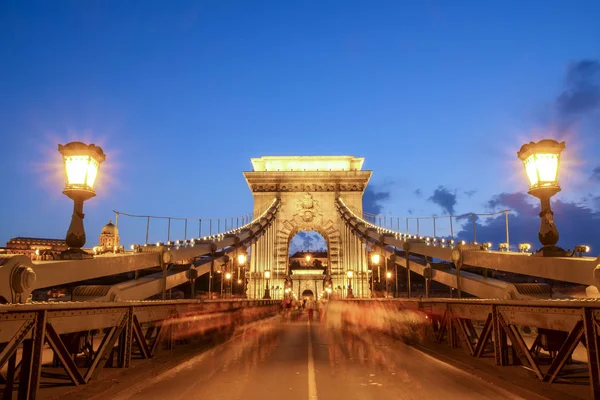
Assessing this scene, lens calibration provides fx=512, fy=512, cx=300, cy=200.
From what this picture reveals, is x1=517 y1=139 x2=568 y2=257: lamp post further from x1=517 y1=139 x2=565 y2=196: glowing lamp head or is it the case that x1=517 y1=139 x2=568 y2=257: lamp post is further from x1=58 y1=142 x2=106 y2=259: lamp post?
x1=58 y1=142 x2=106 y2=259: lamp post

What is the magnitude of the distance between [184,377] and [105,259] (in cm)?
286

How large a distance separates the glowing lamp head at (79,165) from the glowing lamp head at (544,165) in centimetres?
910

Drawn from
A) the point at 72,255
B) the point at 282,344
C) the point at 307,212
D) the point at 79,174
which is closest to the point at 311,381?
the point at 72,255

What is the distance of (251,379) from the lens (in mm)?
9633

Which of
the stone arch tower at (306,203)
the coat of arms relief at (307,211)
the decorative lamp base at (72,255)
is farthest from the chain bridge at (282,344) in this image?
the coat of arms relief at (307,211)

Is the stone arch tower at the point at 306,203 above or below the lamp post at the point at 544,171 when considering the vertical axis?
above

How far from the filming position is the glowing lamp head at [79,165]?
10.3 m

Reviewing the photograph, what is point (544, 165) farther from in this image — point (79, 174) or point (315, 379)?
point (79, 174)

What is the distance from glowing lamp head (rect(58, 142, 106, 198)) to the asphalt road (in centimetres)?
404

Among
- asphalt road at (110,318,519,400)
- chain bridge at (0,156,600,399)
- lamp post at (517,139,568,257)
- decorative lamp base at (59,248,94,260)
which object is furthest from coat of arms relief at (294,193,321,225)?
decorative lamp base at (59,248,94,260)

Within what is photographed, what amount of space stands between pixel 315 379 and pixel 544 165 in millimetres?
6389

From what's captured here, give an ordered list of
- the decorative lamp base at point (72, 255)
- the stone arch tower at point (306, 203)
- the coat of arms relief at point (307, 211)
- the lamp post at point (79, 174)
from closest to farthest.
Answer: the decorative lamp base at point (72, 255)
the lamp post at point (79, 174)
the stone arch tower at point (306, 203)
the coat of arms relief at point (307, 211)

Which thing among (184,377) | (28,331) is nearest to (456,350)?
(184,377)

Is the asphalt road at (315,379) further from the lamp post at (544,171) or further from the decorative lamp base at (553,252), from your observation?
the lamp post at (544,171)
